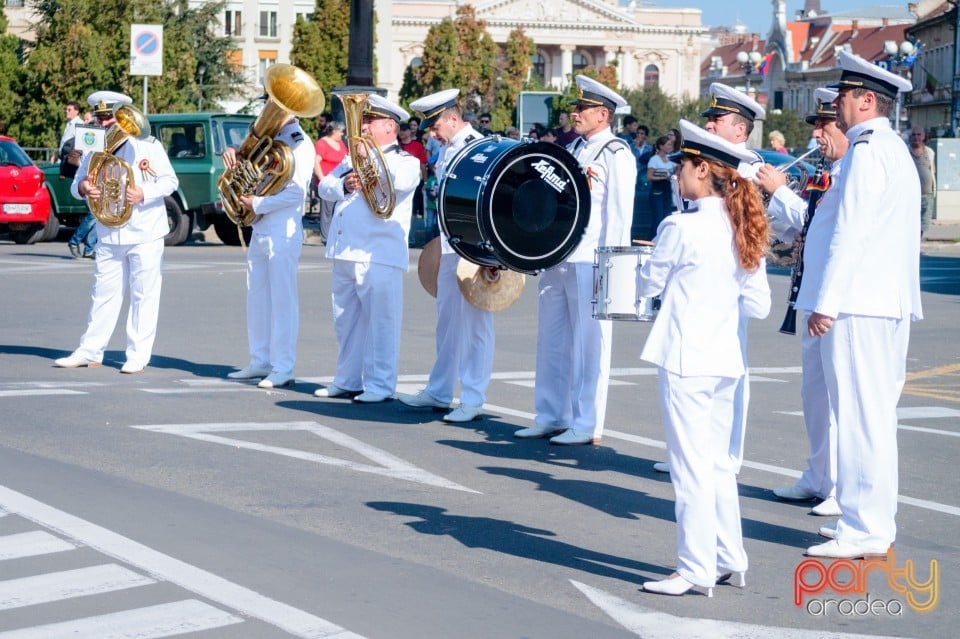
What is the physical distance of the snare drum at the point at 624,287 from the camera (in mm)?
7965

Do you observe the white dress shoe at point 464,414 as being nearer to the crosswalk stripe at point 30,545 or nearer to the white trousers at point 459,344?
the white trousers at point 459,344

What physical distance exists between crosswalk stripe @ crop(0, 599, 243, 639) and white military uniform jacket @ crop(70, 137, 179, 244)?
21.6ft

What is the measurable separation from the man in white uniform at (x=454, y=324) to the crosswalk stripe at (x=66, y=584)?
409cm

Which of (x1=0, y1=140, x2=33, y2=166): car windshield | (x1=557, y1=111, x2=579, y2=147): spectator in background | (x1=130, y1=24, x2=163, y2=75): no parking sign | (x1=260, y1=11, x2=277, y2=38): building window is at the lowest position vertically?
(x1=0, y1=140, x2=33, y2=166): car windshield

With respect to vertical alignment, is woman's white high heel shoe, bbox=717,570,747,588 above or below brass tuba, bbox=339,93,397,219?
below

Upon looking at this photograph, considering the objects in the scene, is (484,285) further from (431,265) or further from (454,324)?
(431,265)

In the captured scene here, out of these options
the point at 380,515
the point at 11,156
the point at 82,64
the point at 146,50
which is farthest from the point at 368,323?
the point at 82,64

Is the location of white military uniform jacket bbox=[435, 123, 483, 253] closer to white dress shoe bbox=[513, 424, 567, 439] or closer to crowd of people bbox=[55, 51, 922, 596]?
crowd of people bbox=[55, 51, 922, 596]

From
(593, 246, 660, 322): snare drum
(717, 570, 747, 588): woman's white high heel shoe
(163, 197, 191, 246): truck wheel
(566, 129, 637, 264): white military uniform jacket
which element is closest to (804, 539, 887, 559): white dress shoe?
(717, 570, 747, 588): woman's white high heel shoe

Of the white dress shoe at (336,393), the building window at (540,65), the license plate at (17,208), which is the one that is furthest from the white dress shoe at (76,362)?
the building window at (540,65)

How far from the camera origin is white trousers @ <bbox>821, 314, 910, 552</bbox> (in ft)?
22.6

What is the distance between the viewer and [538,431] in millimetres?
9812

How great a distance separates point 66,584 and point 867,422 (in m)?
3.41

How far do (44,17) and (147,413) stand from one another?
41370mm
